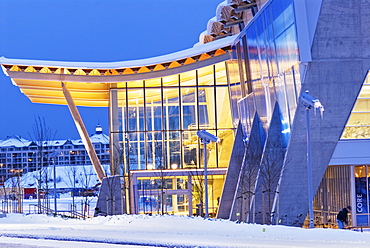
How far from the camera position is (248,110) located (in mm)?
41094

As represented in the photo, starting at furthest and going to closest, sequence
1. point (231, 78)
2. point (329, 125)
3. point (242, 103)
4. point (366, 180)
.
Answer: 1. point (231, 78)
2. point (242, 103)
3. point (366, 180)
4. point (329, 125)

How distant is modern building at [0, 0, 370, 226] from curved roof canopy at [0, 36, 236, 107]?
71 mm

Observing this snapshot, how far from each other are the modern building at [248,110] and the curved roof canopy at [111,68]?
71mm

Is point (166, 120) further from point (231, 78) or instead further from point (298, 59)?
point (298, 59)

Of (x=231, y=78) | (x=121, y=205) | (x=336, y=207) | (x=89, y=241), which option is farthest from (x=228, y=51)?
(x=89, y=241)

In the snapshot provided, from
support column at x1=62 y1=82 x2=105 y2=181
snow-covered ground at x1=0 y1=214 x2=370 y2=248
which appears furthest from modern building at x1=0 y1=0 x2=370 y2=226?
snow-covered ground at x1=0 y1=214 x2=370 y2=248

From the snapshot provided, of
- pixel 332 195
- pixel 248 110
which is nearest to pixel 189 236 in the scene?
pixel 332 195

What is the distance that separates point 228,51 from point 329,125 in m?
16.1

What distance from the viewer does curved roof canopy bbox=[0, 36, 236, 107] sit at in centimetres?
4453

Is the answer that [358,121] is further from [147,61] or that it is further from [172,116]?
[172,116]

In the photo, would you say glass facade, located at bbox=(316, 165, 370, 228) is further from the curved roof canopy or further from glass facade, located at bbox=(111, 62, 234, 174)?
glass facade, located at bbox=(111, 62, 234, 174)

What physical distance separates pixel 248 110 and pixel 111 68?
398 inches

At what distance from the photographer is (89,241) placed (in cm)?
1856

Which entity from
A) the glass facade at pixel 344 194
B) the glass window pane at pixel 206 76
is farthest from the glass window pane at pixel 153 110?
the glass facade at pixel 344 194
